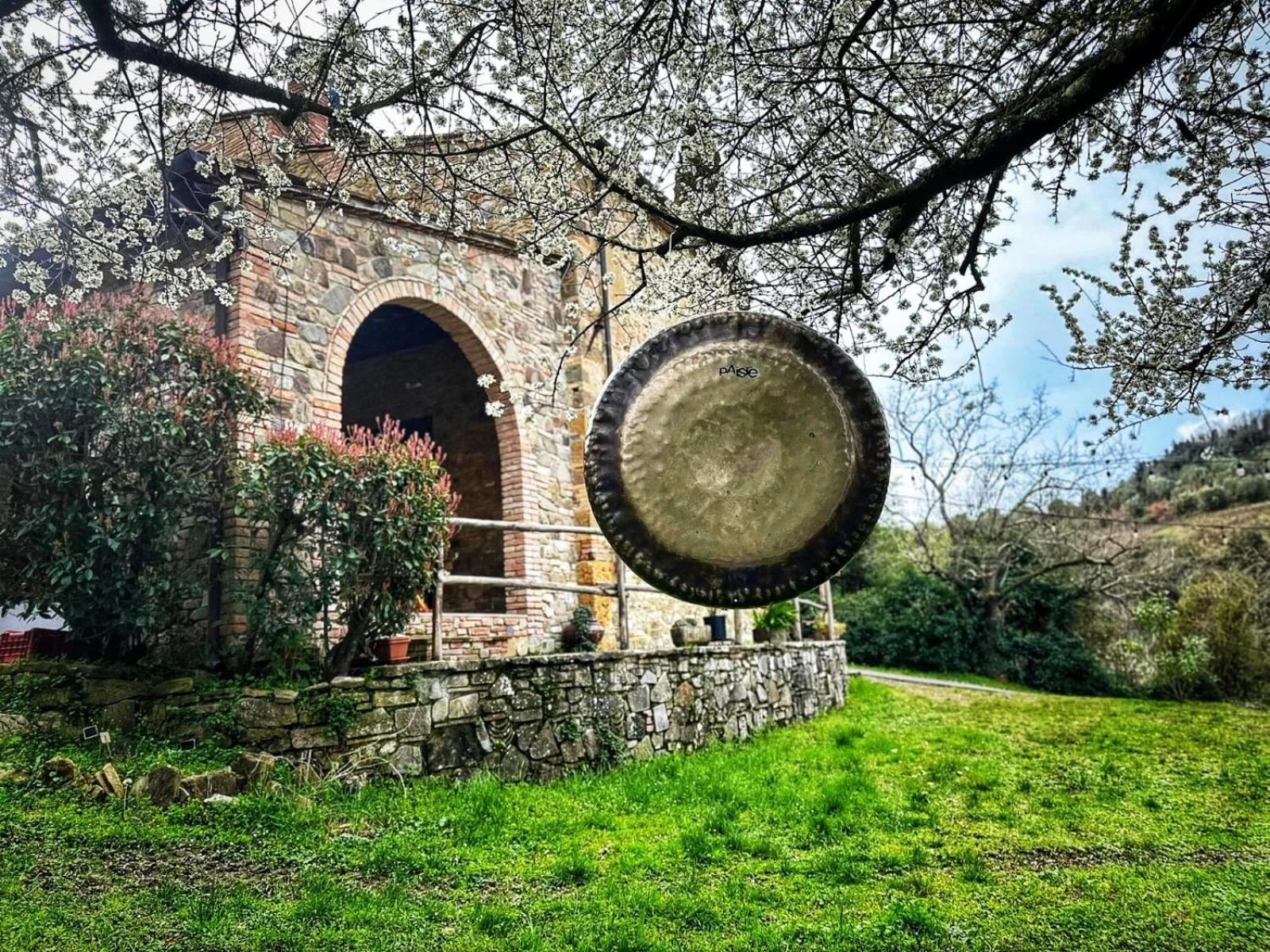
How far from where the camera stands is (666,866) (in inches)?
181

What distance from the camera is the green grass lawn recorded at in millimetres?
3582

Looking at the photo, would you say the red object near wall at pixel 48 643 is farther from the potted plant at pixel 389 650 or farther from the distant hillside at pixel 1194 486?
the distant hillside at pixel 1194 486

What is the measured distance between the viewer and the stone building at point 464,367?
272 inches

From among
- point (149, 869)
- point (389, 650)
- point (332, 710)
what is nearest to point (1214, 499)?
point (389, 650)

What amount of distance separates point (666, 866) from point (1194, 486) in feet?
73.5

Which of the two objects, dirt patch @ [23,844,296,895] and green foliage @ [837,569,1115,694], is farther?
green foliage @ [837,569,1115,694]

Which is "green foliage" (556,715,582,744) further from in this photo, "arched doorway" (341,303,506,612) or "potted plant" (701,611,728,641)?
"arched doorway" (341,303,506,612)

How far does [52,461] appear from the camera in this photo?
5504 millimetres

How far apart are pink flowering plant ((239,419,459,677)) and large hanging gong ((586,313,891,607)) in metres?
3.85

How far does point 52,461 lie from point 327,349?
2324mm

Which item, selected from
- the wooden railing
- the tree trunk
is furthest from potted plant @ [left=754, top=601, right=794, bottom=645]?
the tree trunk

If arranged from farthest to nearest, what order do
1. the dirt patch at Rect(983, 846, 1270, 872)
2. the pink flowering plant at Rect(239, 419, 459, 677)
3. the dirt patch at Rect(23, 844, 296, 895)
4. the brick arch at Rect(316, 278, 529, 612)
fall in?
1. the brick arch at Rect(316, 278, 529, 612)
2. the pink flowering plant at Rect(239, 419, 459, 677)
3. the dirt patch at Rect(983, 846, 1270, 872)
4. the dirt patch at Rect(23, 844, 296, 895)

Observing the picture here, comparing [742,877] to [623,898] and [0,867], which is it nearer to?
[623,898]

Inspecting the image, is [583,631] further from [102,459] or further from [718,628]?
[102,459]
